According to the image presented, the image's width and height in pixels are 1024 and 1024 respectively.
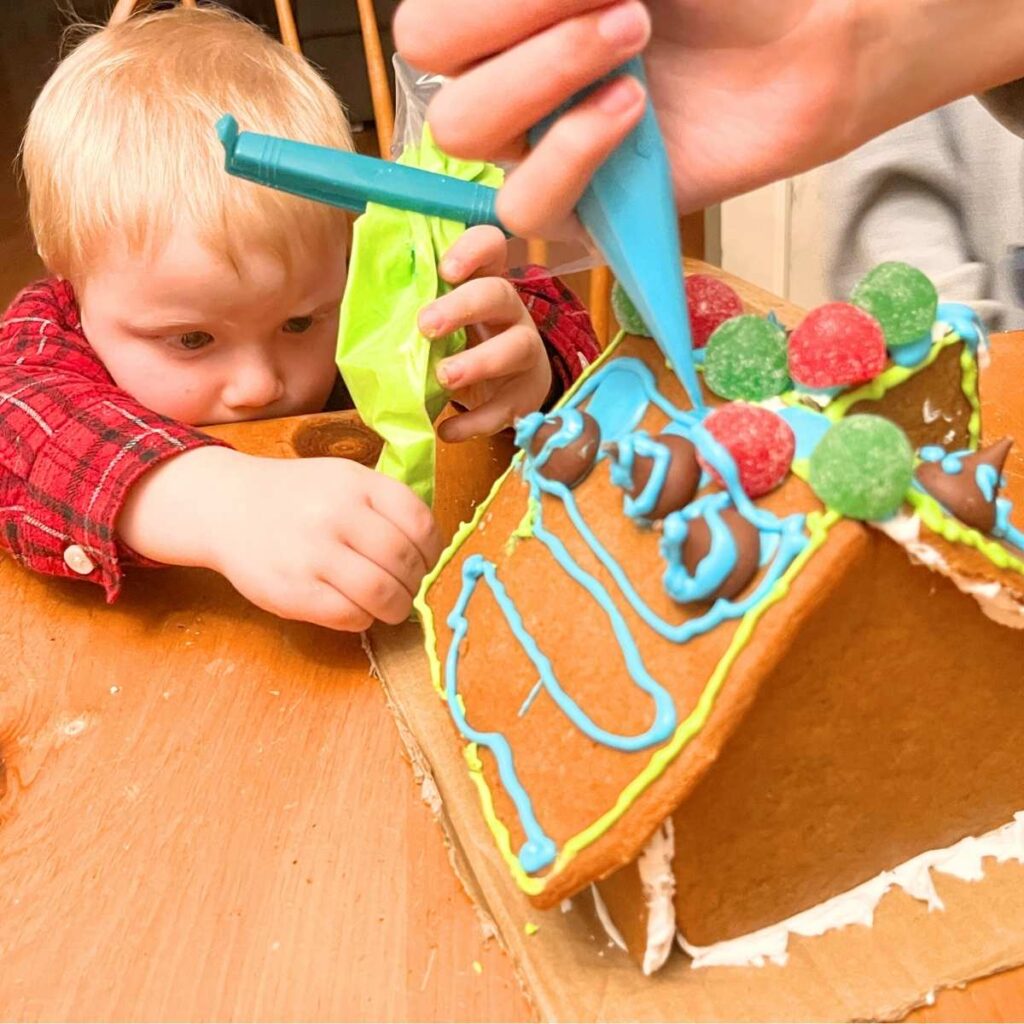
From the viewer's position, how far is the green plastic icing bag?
2.40 feet

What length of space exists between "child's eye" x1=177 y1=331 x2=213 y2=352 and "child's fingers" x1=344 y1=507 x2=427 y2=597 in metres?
0.38

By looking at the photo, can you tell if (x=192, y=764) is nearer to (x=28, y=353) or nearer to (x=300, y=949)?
(x=300, y=949)

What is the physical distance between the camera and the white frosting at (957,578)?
463mm

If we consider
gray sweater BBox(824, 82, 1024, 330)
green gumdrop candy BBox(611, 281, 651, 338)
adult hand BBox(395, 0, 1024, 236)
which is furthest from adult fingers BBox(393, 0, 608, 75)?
gray sweater BBox(824, 82, 1024, 330)

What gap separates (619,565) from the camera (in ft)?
1.74

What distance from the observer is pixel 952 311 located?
558 mm

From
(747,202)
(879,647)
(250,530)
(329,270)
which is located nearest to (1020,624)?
(879,647)

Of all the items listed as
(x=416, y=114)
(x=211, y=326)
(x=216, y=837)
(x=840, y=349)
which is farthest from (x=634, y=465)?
(x=211, y=326)

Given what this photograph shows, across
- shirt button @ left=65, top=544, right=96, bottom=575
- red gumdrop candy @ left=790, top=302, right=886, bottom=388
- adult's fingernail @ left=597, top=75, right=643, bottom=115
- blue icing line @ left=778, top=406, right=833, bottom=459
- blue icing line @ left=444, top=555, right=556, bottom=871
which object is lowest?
shirt button @ left=65, top=544, right=96, bottom=575

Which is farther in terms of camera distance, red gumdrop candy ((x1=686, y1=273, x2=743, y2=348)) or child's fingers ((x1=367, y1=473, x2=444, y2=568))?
child's fingers ((x1=367, y1=473, x2=444, y2=568))

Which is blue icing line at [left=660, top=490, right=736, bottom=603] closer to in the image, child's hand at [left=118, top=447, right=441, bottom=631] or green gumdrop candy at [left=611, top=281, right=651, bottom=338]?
green gumdrop candy at [left=611, top=281, right=651, bottom=338]

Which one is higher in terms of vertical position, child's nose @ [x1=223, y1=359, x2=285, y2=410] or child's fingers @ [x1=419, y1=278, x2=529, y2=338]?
child's fingers @ [x1=419, y1=278, x2=529, y2=338]

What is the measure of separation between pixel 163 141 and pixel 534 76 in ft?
1.94

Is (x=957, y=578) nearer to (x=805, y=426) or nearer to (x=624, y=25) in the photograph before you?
(x=805, y=426)
